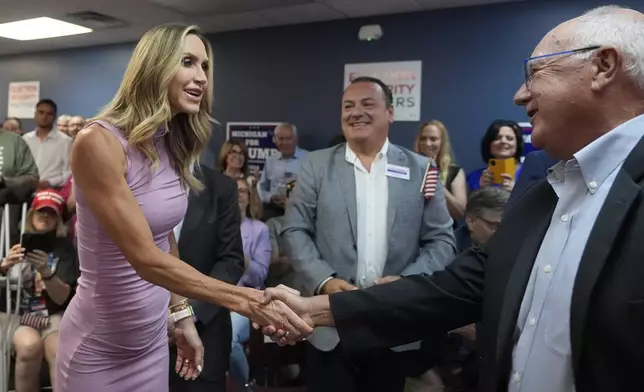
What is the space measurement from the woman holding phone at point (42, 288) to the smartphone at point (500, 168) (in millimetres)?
2391

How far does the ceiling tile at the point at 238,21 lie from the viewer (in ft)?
18.8

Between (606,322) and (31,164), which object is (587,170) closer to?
(606,322)

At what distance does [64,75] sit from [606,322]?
27.7 ft

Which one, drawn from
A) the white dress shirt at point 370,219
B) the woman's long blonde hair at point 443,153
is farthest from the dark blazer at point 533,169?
the woman's long blonde hair at point 443,153

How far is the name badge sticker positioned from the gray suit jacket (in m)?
0.02

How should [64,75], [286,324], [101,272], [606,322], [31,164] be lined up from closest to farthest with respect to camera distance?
1. [606,322]
2. [101,272]
3. [286,324]
4. [31,164]
5. [64,75]

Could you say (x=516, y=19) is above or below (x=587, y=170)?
above

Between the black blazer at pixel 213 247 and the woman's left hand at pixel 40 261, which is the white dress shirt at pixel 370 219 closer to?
the black blazer at pixel 213 247

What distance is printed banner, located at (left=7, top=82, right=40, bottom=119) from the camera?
27.2 ft

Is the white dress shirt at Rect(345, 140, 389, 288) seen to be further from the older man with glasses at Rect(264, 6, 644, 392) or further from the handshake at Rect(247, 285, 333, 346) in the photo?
the older man with glasses at Rect(264, 6, 644, 392)

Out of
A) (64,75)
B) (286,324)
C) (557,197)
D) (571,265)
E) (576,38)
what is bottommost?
(286,324)

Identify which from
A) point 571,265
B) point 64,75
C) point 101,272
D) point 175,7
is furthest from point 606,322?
point 64,75

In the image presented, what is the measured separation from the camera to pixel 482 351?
1.18m

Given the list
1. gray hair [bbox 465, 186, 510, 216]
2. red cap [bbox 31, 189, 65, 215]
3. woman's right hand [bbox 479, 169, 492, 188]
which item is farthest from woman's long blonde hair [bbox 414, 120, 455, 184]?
red cap [bbox 31, 189, 65, 215]
